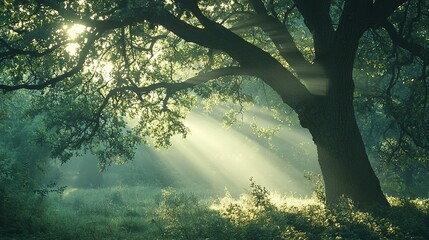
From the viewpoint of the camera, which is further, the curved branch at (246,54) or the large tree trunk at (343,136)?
the curved branch at (246,54)

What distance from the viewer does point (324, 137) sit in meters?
12.4

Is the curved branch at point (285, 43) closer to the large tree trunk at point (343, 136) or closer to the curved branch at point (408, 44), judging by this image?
the large tree trunk at point (343, 136)

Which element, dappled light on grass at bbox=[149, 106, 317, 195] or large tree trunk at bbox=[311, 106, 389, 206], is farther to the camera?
dappled light on grass at bbox=[149, 106, 317, 195]

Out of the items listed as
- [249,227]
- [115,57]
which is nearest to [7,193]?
[115,57]

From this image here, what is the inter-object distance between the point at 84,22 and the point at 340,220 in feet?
25.4

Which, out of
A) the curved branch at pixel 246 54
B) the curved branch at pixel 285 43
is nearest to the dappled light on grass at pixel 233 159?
the curved branch at pixel 285 43

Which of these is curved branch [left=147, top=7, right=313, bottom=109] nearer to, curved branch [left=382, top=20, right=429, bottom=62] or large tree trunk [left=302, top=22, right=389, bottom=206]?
large tree trunk [left=302, top=22, right=389, bottom=206]

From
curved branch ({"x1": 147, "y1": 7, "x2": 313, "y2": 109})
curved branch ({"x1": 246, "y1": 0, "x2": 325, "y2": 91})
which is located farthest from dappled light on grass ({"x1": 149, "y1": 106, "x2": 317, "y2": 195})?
curved branch ({"x1": 147, "y1": 7, "x2": 313, "y2": 109})

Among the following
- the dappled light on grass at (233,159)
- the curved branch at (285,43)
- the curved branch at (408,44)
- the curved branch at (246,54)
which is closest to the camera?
the curved branch at (246,54)

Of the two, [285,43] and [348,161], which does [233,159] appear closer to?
[285,43]

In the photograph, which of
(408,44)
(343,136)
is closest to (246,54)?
(343,136)

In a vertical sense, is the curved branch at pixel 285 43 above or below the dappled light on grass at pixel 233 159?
below

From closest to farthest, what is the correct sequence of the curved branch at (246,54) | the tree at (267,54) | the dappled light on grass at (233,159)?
1. the tree at (267,54)
2. the curved branch at (246,54)
3. the dappled light on grass at (233,159)

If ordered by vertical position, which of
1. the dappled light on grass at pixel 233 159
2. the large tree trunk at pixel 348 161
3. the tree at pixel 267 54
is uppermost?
the dappled light on grass at pixel 233 159
